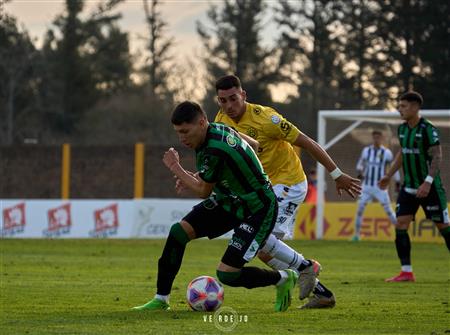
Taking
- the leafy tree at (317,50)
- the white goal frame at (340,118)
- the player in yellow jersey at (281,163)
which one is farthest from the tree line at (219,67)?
the player in yellow jersey at (281,163)

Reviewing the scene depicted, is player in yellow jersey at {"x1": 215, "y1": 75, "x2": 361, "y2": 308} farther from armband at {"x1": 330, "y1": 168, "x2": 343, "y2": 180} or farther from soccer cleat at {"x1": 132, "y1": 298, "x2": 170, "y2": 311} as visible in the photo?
soccer cleat at {"x1": 132, "y1": 298, "x2": 170, "y2": 311}

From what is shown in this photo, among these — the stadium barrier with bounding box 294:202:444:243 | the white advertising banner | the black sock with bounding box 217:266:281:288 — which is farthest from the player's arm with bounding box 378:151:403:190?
the white advertising banner

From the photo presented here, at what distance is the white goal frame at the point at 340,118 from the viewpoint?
2636 centimetres

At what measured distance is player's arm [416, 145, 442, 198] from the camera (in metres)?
14.4

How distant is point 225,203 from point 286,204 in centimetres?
143

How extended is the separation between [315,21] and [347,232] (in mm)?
26025

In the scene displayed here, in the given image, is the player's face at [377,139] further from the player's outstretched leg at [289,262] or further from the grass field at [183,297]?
the player's outstretched leg at [289,262]

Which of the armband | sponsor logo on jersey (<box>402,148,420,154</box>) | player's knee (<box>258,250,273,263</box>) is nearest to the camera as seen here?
player's knee (<box>258,250,273,263</box>)

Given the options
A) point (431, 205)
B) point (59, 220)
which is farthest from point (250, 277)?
point (59, 220)

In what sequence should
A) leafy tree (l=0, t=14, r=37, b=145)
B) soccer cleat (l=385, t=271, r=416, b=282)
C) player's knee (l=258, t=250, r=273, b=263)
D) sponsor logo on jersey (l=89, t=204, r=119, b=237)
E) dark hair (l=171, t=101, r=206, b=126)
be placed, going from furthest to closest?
leafy tree (l=0, t=14, r=37, b=145), sponsor logo on jersey (l=89, t=204, r=119, b=237), soccer cleat (l=385, t=271, r=416, b=282), player's knee (l=258, t=250, r=273, b=263), dark hair (l=171, t=101, r=206, b=126)

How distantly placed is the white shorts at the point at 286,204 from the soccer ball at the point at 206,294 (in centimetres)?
115

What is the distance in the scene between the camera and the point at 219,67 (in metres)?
55.0

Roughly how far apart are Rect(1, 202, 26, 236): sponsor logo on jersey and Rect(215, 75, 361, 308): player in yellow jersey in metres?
15.7

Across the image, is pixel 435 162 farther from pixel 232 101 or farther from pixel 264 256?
pixel 264 256
